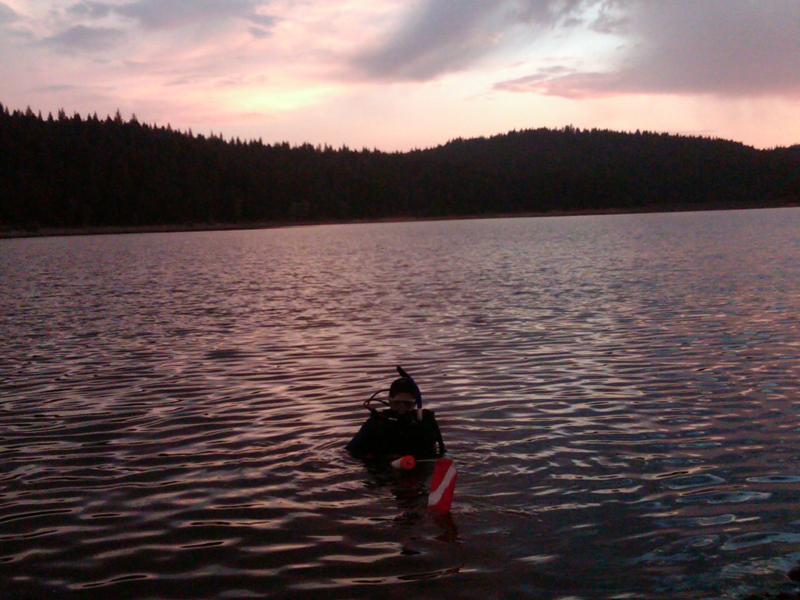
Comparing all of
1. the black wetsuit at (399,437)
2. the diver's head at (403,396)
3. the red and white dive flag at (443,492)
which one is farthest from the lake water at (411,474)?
the diver's head at (403,396)

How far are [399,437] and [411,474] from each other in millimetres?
522

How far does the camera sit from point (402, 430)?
35.9 ft

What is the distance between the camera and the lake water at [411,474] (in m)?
7.75

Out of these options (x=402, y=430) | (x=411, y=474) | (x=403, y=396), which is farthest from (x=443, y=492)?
(x=403, y=396)

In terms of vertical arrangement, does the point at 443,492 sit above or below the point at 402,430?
below

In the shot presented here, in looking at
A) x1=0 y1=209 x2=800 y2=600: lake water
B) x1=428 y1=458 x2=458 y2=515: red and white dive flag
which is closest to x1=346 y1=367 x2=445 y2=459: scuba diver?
x1=0 y1=209 x2=800 y2=600: lake water

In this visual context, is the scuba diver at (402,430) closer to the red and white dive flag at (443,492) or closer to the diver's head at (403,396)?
the diver's head at (403,396)

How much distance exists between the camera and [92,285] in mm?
42844

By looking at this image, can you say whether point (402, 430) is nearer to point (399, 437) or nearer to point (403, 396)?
point (399, 437)

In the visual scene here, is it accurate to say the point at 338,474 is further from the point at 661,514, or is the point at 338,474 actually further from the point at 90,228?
the point at 90,228

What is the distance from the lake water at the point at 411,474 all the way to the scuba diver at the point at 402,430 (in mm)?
311

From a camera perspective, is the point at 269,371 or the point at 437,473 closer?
the point at 437,473

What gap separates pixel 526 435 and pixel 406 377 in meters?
2.46

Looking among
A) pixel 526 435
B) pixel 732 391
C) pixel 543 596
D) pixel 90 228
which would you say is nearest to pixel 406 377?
pixel 526 435
